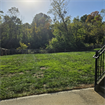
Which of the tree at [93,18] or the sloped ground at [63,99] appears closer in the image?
the sloped ground at [63,99]

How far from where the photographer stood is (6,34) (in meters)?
21.7

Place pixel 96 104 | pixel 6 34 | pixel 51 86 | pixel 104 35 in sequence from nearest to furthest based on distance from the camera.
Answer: pixel 96 104 < pixel 51 86 < pixel 6 34 < pixel 104 35

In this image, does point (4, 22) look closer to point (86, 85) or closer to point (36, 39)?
point (36, 39)

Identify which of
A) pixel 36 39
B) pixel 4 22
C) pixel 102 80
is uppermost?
pixel 4 22

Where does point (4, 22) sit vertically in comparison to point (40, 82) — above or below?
above

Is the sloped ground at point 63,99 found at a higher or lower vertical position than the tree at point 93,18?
lower

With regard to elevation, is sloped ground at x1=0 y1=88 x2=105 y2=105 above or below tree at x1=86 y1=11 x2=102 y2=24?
below

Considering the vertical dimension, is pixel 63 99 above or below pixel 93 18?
below

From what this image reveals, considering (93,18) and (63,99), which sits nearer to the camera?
(63,99)

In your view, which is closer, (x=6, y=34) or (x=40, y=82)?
(x=40, y=82)

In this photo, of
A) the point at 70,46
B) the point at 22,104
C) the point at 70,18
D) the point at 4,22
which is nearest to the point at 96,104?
the point at 22,104

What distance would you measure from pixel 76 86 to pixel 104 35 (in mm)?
30571

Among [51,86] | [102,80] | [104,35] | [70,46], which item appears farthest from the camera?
[104,35]

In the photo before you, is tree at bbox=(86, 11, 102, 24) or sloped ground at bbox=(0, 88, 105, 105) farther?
tree at bbox=(86, 11, 102, 24)
